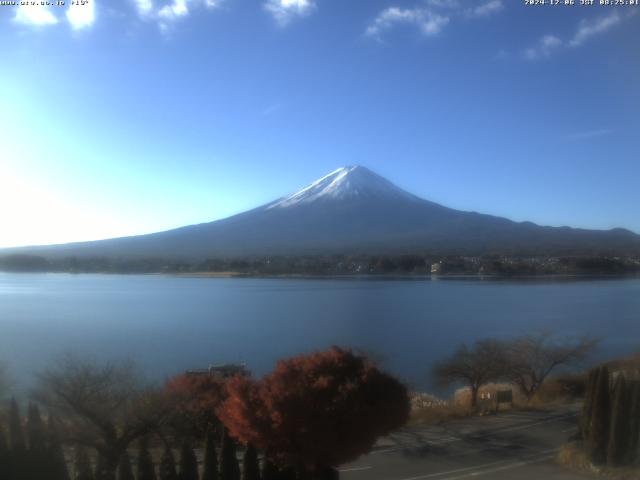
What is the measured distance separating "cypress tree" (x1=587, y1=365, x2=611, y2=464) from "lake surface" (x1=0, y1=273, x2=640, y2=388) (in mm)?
5750

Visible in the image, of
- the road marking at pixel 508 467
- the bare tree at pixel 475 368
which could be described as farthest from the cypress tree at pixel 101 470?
the bare tree at pixel 475 368

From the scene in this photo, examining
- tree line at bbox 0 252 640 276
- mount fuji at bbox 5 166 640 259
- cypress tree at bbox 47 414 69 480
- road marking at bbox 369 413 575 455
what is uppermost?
mount fuji at bbox 5 166 640 259

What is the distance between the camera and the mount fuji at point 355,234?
179 ft

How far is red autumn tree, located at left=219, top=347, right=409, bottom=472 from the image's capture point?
546 cm

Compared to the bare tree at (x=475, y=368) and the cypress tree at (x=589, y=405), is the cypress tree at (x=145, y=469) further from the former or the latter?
the bare tree at (x=475, y=368)

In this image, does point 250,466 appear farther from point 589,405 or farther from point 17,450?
point 589,405

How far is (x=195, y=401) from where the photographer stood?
7.08m

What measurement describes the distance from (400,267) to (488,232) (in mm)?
25382

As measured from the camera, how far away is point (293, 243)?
201 ft

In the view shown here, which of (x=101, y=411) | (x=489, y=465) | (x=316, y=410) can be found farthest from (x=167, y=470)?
(x=489, y=465)

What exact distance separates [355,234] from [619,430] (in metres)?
59.4

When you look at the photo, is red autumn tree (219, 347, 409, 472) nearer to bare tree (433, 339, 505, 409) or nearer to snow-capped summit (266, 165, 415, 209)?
bare tree (433, 339, 505, 409)

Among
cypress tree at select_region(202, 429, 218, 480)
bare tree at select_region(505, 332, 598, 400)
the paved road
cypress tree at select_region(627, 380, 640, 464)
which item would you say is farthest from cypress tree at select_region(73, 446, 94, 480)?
bare tree at select_region(505, 332, 598, 400)

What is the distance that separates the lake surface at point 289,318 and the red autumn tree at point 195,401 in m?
6.01
